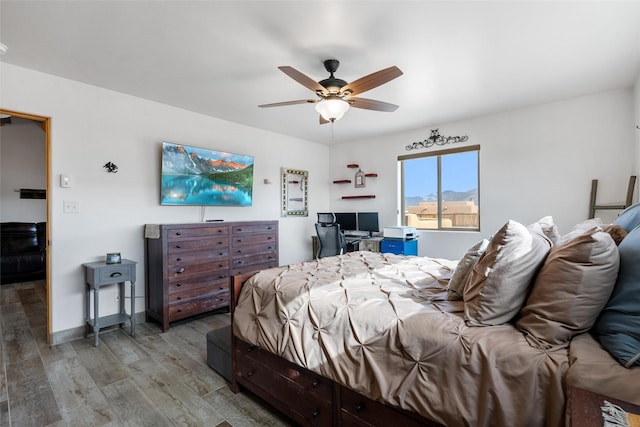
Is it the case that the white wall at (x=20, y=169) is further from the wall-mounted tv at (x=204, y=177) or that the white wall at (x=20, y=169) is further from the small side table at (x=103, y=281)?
the small side table at (x=103, y=281)

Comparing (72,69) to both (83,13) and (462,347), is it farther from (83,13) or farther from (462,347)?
(462,347)

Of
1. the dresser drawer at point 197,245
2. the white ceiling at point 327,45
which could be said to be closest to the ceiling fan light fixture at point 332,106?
the white ceiling at point 327,45

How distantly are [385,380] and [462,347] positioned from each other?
0.35 meters

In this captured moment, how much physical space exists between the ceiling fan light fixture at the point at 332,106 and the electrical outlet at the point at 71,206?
2.57 metres

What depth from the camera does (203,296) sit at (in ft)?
11.0

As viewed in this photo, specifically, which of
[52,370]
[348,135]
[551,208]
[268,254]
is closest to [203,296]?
[268,254]

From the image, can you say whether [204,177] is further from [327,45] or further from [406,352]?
[406,352]

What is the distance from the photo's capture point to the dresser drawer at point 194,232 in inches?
122

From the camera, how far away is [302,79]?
2.27m

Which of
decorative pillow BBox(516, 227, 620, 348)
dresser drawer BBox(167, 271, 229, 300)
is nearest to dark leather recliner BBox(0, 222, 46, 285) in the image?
dresser drawer BBox(167, 271, 229, 300)

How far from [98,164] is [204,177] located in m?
1.11

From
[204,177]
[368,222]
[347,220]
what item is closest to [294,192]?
[347,220]

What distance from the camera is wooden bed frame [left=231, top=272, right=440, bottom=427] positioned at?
1.27m

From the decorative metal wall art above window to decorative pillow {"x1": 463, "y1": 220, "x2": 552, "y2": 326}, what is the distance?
3.45m
